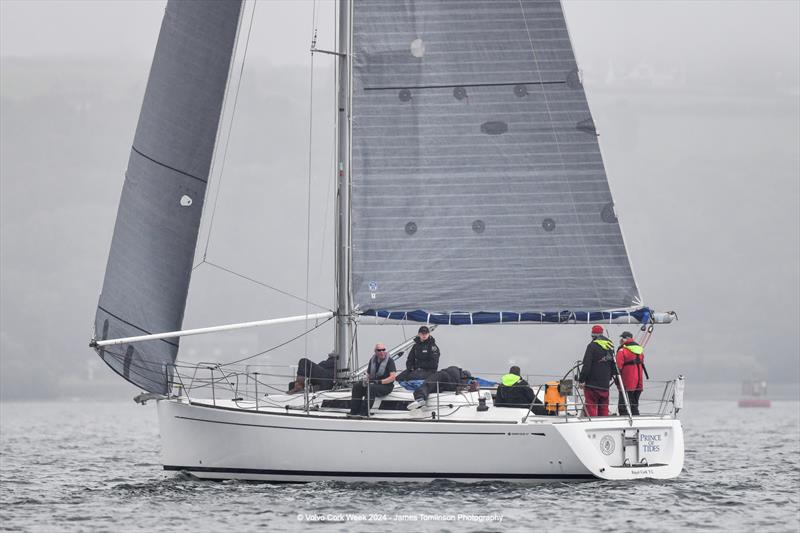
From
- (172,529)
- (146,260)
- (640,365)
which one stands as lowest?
(172,529)

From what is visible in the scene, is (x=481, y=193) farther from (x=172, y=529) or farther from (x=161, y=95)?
(x=172, y=529)

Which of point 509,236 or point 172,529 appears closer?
point 172,529

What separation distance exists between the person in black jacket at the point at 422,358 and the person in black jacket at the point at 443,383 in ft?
1.07

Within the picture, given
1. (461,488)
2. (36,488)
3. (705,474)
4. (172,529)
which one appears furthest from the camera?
(705,474)

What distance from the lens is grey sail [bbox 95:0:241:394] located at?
21953mm

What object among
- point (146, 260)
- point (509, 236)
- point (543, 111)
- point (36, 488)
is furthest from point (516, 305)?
point (36, 488)

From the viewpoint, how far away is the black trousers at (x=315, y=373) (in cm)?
2215

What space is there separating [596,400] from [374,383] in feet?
11.2

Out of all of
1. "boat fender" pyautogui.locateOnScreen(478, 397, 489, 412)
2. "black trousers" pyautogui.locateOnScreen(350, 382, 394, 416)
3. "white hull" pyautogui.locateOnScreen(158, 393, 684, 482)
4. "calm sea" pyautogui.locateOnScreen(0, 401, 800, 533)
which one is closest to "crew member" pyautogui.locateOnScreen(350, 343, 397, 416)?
"black trousers" pyautogui.locateOnScreen(350, 382, 394, 416)

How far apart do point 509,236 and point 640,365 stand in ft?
9.50

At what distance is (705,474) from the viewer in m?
26.7

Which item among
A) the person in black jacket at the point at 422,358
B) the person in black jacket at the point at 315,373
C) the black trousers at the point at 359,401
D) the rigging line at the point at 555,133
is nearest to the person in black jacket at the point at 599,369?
the rigging line at the point at 555,133

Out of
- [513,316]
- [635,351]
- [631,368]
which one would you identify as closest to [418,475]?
[513,316]

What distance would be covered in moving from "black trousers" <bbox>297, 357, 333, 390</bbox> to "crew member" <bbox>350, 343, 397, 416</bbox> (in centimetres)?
126
